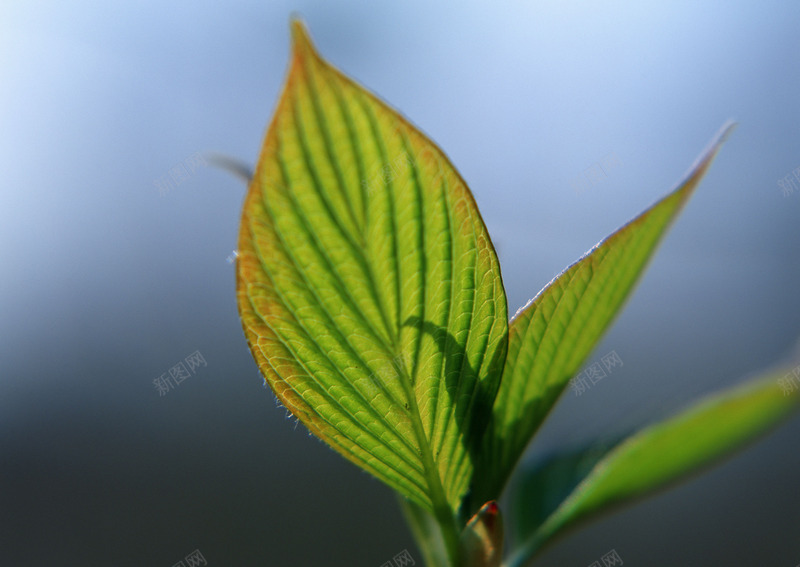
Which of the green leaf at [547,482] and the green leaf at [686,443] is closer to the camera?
the green leaf at [686,443]

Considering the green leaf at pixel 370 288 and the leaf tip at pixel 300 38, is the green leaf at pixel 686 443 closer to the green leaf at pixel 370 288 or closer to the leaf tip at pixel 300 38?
the green leaf at pixel 370 288

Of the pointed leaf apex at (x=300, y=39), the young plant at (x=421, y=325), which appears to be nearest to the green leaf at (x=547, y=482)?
the young plant at (x=421, y=325)

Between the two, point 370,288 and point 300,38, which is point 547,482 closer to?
point 370,288

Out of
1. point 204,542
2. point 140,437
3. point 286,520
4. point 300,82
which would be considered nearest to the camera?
point 300,82

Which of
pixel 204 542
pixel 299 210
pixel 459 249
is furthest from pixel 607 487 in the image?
pixel 204 542

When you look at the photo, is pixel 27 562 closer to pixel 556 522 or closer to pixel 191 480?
pixel 191 480

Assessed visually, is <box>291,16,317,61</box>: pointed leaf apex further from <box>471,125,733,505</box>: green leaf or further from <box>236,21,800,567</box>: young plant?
<box>471,125,733,505</box>: green leaf

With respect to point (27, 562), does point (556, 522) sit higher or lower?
lower
